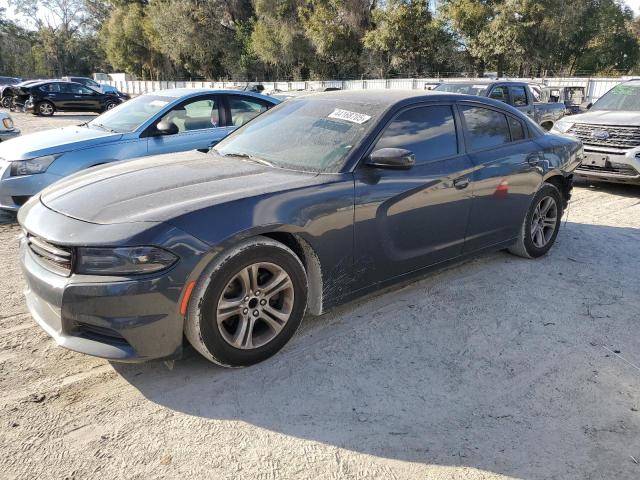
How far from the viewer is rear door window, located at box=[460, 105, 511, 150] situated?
428cm

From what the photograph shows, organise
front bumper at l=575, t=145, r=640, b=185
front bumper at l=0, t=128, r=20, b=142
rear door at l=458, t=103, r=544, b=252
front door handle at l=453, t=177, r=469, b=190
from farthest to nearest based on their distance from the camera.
Answer: front bumper at l=0, t=128, r=20, b=142 < front bumper at l=575, t=145, r=640, b=185 < rear door at l=458, t=103, r=544, b=252 < front door handle at l=453, t=177, r=469, b=190

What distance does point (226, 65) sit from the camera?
50.7m

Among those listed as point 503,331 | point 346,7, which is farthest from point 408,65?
point 503,331

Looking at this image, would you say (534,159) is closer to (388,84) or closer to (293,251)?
(293,251)

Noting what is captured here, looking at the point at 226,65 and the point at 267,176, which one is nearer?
the point at 267,176

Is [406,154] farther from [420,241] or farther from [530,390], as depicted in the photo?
[530,390]

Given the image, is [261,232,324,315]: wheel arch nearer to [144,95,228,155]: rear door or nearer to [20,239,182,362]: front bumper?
[20,239,182,362]: front bumper

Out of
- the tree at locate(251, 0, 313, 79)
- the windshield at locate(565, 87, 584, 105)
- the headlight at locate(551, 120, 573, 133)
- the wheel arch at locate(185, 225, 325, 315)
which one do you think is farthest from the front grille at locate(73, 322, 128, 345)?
the tree at locate(251, 0, 313, 79)

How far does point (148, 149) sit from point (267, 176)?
3.45 m

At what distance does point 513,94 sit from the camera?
11.0 meters

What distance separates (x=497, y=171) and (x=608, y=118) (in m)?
5.33

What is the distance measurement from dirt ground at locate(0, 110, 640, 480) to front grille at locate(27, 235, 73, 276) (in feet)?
2.29

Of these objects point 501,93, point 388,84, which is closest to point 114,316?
point 501,93

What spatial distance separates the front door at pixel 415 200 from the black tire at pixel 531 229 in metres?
1.05
